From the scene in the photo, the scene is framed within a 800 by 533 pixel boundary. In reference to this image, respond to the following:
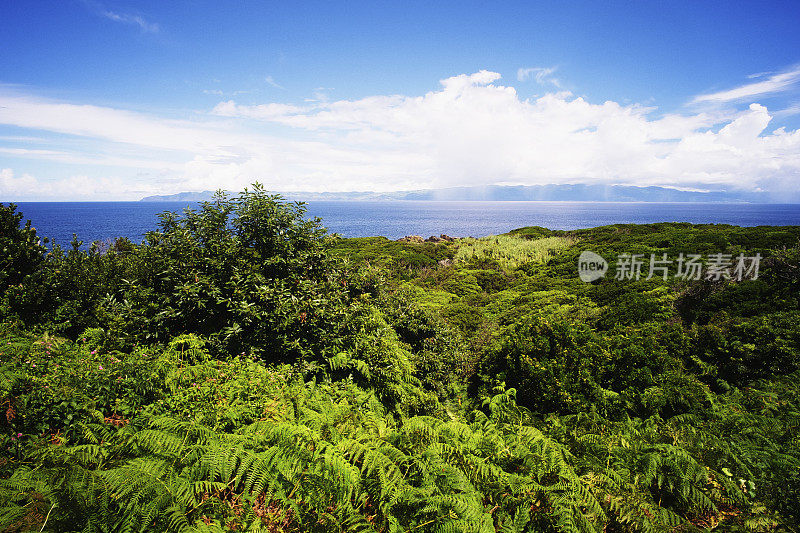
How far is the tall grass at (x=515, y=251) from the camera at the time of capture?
2885cm

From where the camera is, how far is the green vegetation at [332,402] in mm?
2961

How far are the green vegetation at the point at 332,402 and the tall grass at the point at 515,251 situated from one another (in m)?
16.0

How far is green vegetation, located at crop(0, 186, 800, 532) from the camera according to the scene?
296 centimetres

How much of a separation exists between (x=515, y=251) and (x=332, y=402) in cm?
2907

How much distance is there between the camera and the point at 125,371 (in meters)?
4.23

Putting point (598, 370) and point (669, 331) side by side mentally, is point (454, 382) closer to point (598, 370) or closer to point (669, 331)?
point (598, 370)

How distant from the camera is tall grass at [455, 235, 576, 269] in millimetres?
28848

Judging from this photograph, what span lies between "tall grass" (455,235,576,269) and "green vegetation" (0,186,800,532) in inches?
629

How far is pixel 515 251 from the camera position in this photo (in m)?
31.4

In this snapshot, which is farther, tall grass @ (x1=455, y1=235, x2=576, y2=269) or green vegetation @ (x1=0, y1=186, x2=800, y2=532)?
tall grass @ (x1=455, y1=235, x2=576, y2=269)

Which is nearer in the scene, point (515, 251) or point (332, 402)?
point (332, 402)

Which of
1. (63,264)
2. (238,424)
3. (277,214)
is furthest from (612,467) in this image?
(63,264)

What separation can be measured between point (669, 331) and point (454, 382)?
692 centimetres

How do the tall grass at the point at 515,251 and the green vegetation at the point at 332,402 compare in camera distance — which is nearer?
the green vegetation at the point at 332,402
